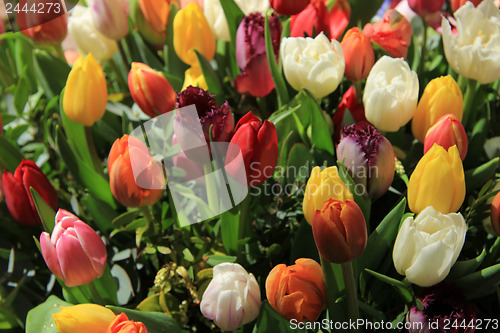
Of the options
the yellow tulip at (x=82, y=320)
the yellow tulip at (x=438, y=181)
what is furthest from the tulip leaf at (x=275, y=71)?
the yellow tulip at (x=82, y=320)

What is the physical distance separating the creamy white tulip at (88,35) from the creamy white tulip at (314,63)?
292 millimetres

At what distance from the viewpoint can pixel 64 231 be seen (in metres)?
0.50

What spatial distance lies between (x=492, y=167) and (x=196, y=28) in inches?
14.8

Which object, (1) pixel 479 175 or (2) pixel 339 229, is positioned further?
(1) pixel 479 175

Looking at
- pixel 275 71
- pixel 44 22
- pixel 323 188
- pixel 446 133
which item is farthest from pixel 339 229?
pixel 44 22

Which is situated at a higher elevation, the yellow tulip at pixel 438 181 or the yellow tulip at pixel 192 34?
the yellow tulip at pixel 192 34

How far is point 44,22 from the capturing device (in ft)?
2.44

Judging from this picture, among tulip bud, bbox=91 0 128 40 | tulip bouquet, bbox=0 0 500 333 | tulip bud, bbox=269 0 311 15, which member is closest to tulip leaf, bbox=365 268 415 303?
tulip bouquet, bbox=0 0 500 333

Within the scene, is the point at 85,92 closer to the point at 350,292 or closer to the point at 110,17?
the point at 110,17

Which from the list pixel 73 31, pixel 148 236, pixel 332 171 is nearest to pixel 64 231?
pixel 148 236

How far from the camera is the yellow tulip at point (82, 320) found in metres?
0.46

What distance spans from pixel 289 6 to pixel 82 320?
0.42 metres

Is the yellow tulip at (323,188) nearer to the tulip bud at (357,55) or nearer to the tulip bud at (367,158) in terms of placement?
the tulip bud at (367,158)

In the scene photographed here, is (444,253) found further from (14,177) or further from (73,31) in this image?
(73,31)
